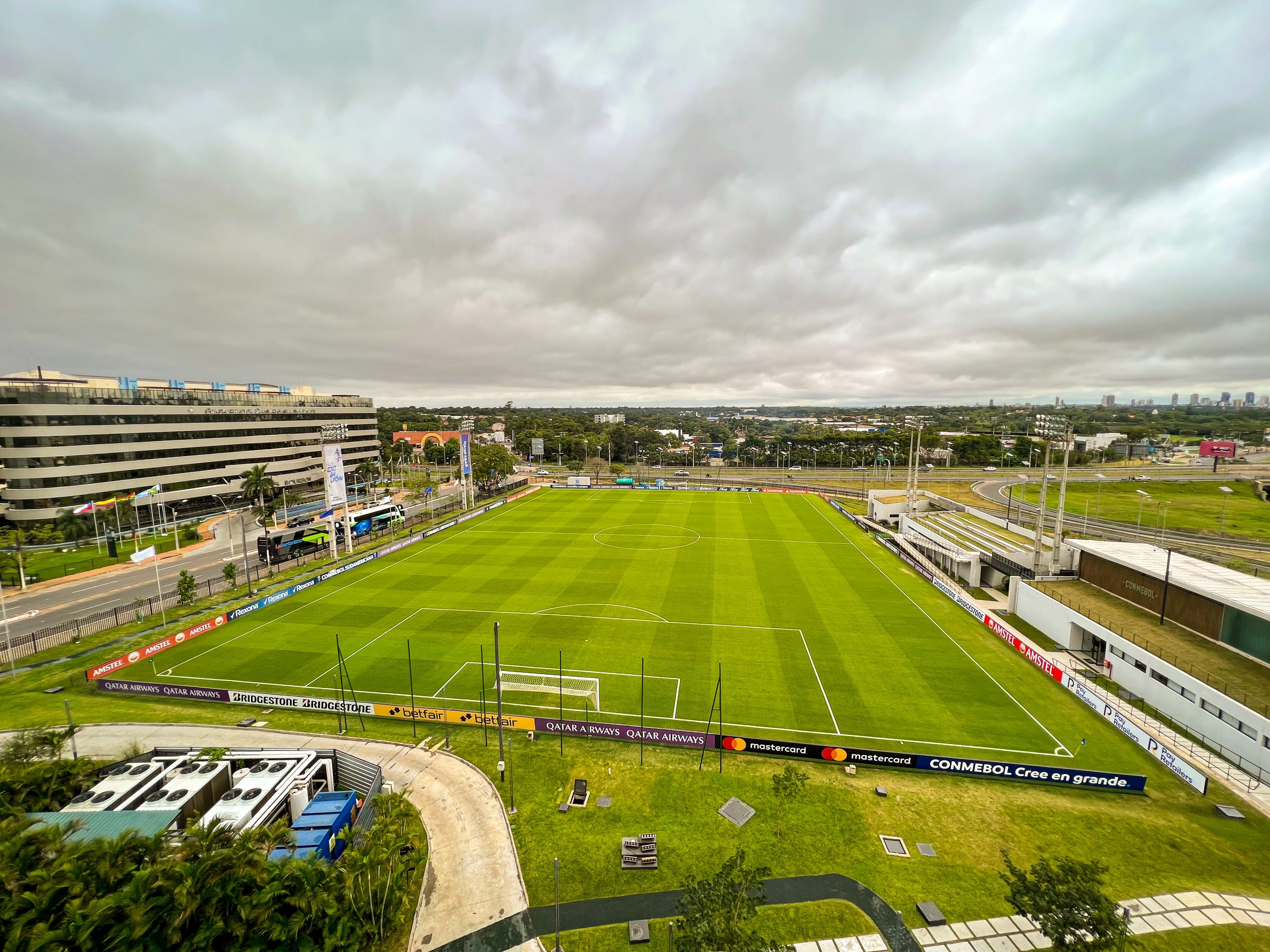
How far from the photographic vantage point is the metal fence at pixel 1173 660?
77.5 ft

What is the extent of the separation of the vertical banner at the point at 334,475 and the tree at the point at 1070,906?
2227 inches

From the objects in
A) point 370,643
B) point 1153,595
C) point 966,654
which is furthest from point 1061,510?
point 370,643

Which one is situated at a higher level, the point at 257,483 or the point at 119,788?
the point at 257,483

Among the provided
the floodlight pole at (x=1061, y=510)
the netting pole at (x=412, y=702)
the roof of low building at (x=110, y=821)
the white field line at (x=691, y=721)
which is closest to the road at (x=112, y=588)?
the white field line at (x=691, y=721)

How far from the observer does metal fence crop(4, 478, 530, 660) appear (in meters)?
35.0

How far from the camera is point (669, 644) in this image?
35281 mm

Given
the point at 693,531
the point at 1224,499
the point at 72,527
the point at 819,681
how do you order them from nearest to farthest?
the point at 819,681, the point at 72,527, the point at 693,531, the point at 1224,499

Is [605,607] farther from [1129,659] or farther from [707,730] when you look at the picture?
[1129,659]

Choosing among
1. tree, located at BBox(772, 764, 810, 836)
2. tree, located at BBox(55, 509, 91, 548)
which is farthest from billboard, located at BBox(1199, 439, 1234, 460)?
tree, located at BBox(55, 509, 91, 548)

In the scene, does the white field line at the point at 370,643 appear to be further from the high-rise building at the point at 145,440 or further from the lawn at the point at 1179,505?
the lawn at the point at 1179,505

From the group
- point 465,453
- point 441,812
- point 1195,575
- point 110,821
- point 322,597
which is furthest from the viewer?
point 465,453

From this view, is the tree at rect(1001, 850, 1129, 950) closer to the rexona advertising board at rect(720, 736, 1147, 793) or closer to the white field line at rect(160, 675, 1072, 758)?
the rexona advertising board at rect(720, 736, 1147, 793)

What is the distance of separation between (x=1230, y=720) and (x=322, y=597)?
57.6 metres

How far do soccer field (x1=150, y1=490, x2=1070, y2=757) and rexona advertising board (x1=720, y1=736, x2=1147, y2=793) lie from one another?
1.92 m
